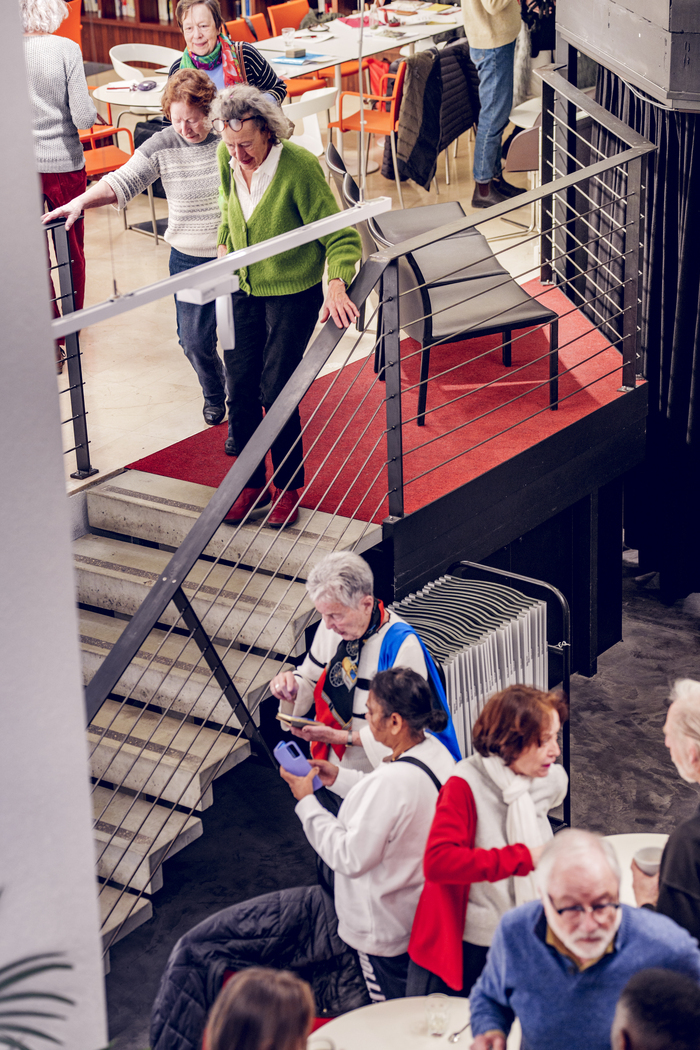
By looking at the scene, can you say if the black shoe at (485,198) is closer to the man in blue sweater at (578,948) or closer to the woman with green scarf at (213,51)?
the woman with green scarf at (213,51)

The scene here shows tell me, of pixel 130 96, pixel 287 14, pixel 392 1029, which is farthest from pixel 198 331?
pixel 287 14

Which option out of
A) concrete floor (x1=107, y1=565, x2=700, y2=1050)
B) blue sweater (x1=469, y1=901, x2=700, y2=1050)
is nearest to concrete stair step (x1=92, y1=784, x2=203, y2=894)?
concrete floor (x1=107, y1=565, x2=700, y2=1050)

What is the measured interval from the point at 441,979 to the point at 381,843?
1.26ft

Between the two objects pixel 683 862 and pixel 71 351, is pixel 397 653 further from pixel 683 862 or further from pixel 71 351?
pixel 71 351

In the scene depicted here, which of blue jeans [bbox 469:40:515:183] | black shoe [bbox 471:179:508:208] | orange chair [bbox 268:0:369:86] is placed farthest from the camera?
orange chair [bbox 268:0:369:86]

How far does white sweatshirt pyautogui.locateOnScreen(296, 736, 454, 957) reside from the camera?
3.06 meters

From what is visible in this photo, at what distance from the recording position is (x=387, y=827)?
3.05 metres

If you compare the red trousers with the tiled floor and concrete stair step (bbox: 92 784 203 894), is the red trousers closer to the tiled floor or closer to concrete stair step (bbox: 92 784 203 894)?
the tiled floor

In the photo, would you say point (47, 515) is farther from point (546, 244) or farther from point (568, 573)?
point (546, 244)

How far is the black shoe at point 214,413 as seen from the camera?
5.33 meters

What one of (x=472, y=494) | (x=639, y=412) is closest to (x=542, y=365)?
Answer: (x=639, y=412)

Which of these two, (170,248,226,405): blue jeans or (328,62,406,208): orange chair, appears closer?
(170,248,226,405): blue jeans

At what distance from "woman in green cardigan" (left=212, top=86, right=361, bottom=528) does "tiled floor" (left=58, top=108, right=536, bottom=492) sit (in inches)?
19.6

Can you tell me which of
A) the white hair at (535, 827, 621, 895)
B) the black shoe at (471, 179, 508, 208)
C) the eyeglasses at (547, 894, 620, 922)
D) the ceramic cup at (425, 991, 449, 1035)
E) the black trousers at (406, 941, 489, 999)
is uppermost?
the black shoe at (471, 179, 508, 208)
